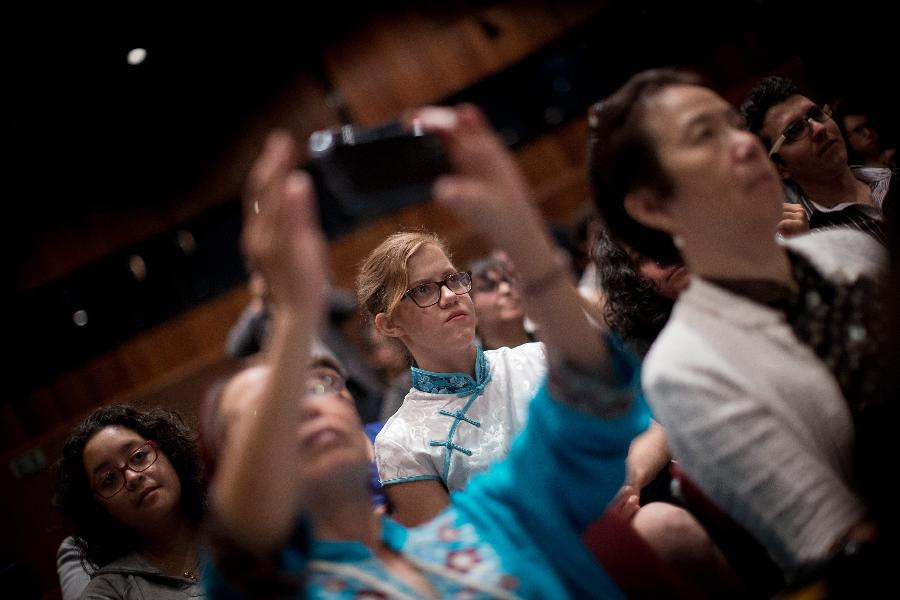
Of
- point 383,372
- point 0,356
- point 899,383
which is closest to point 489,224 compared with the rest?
point 899,383

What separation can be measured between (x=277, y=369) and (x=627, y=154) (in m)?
0.59

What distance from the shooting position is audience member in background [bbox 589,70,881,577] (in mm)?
884

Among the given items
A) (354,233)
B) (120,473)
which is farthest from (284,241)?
(354,233)

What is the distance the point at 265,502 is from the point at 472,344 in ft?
3.10

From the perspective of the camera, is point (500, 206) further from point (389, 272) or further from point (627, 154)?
point (389, 272)

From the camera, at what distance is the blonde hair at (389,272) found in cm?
161

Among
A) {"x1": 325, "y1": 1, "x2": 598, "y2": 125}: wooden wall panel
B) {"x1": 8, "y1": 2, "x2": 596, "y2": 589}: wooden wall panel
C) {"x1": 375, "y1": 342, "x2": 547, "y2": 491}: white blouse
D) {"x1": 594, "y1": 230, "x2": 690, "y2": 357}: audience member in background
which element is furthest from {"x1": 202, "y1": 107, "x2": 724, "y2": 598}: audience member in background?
{"x1": 325, "y1": 1, "x2": 598, "y2": 125}: wooden wall panel

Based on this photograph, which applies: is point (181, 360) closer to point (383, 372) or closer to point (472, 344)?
point (383, 372)

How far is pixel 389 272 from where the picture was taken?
163 centimetres

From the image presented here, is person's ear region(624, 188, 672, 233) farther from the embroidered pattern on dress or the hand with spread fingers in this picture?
the embroidered pattern on dress

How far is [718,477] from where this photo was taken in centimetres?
92

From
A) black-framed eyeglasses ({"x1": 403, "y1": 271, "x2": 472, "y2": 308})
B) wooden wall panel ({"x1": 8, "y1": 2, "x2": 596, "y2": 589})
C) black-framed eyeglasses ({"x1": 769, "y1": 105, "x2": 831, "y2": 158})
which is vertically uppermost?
wooden wall panel ({"x1": 8, "y1": 2, "x2": 596, "y2": 589})

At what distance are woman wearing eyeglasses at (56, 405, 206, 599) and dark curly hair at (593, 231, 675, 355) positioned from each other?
1.19 m

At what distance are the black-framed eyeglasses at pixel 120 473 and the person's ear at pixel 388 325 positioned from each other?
0.70 meters
